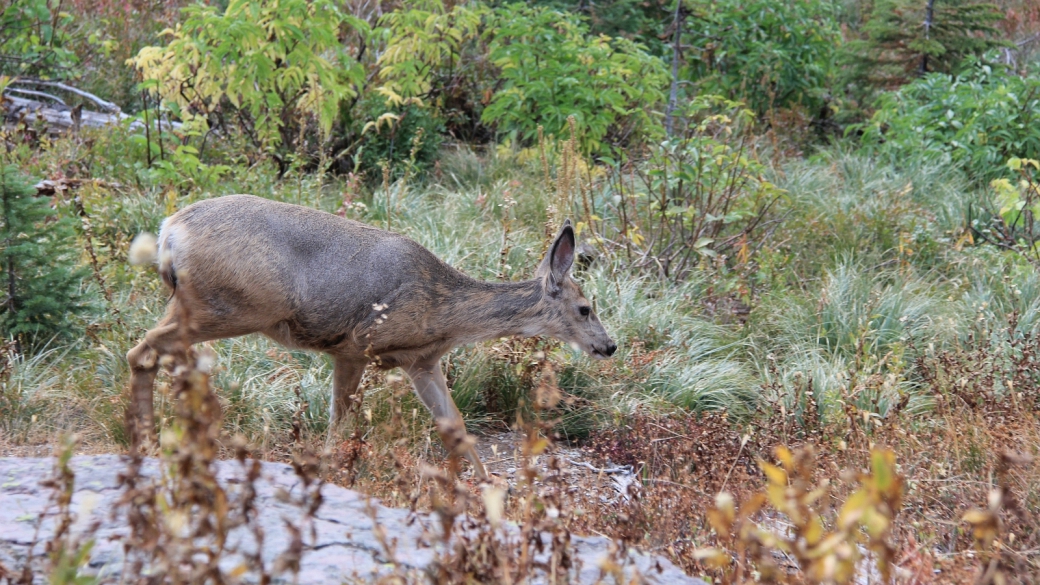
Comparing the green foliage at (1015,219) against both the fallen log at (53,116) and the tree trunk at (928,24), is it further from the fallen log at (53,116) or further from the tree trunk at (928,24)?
the fallen log at (53,116)

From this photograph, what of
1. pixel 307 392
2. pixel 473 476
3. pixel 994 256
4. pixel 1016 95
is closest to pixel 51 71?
pixel 307 392

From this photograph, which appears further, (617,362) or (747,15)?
(747,15)

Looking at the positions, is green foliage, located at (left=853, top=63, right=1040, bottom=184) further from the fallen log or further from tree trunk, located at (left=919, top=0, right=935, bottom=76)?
the fallen log

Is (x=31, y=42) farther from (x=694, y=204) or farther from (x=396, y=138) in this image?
(x=694, y=204)

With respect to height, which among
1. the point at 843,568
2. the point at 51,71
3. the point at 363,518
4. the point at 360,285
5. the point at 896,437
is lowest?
the point at 51,71

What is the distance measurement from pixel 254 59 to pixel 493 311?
4305 millimetres

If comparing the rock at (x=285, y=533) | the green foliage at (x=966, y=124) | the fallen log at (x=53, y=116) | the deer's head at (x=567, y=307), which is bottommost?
the fallen log at (x=53, y=116)

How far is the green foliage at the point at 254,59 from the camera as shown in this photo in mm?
9195

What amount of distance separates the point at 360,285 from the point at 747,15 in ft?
32.9

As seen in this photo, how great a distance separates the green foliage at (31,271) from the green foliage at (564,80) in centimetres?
515

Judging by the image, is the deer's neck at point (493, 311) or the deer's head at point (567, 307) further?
the deer's head at point (567, 307)

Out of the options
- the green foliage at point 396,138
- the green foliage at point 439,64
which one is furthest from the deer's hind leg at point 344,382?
the green foliage at point 396,138

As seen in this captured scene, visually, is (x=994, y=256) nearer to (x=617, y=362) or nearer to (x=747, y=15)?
(x=617, y=362)

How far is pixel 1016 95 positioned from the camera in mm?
12195
